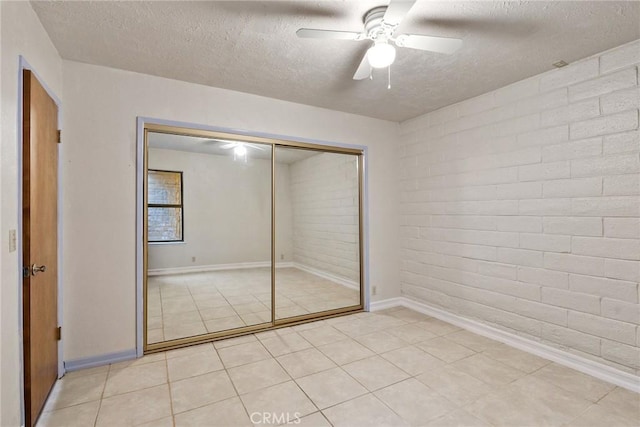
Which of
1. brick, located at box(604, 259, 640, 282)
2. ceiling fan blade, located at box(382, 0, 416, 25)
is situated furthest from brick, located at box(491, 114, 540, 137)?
ceiling fan blade, located at box(382, 0, 416, 25)

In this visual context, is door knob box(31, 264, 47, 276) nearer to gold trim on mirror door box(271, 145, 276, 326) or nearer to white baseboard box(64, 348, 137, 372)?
white baseboard box(64, 348, 137, 372)

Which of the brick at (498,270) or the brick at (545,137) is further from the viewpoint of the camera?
the brick at (498,270)

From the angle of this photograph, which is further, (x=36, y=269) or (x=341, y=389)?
(x=341, y=389)

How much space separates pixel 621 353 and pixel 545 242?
927mm

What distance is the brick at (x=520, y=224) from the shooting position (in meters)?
2.69

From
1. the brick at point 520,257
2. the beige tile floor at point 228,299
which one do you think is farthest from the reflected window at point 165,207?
the brick at point 520,257

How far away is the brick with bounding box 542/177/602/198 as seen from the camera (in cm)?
234

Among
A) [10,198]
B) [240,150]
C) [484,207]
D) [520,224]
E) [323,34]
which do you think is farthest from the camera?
[240,150]

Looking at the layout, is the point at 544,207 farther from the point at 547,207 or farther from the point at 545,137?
the point at 545,137

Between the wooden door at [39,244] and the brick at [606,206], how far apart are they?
390 centimetres

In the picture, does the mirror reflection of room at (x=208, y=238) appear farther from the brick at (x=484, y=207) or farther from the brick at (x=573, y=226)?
the brick at (x=573, y=226)

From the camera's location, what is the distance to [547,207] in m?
2.62

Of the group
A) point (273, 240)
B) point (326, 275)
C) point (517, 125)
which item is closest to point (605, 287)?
point (517, 125)

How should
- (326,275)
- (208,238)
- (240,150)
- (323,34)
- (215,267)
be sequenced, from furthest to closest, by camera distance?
(326,275) → (215,267) → (208,238) → (240,150) → (323,34)
